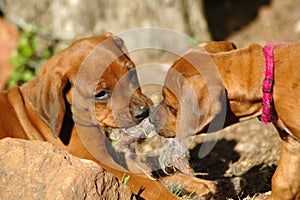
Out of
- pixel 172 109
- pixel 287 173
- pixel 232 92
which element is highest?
pixel 232 92

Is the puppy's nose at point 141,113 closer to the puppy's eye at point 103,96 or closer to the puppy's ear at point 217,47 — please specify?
the puppy's eye at point 103,96

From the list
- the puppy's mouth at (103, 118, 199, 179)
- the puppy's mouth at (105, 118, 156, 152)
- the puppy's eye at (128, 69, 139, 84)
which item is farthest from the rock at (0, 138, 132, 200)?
the puppy's eye at (128, 69, 139, 84)

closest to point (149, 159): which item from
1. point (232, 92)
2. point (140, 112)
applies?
point (140, 112)

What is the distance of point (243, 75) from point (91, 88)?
1567 mm

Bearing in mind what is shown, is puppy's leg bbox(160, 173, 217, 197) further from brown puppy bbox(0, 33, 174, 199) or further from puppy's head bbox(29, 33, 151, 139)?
puppy's head bbox(29, 33, 151, 139)

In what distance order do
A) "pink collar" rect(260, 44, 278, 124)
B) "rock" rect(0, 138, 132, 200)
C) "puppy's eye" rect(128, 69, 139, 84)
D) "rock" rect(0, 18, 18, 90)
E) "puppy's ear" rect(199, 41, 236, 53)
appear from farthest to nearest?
"rock" rect(0, 18, 18, 90)
"puppy's eye" rect(128, 69, 139, 84)
"puppy's ear" rect(199, 41, 236, 53)
"pink collar" rect(260, 44, 278, 124)
"rock" rect(0, 138, 132, 200)

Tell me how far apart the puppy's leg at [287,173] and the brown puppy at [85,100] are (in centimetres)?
135

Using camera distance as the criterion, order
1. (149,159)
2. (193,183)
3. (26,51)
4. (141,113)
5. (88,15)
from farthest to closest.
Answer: (88,15)
(26,51)
(149,159)
(193,183)
(141,113)

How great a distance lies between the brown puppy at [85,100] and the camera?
19.7 feet

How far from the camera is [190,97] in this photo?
5.33 meters

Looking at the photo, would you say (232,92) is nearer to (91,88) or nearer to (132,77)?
(132,77)

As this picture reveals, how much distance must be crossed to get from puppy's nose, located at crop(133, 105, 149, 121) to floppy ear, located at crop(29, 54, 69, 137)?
26.8 inches

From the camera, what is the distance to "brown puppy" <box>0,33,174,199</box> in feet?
19.7

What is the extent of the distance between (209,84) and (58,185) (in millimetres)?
1549
